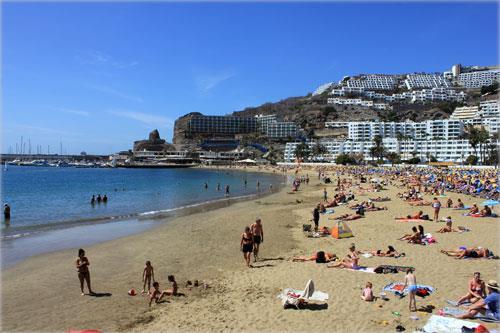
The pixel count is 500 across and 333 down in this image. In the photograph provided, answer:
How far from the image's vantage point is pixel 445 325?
6.79m

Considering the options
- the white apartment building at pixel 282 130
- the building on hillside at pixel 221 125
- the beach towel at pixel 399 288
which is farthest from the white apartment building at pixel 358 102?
the beach towel at pixel 399 288

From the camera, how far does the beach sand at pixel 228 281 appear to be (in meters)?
7.86

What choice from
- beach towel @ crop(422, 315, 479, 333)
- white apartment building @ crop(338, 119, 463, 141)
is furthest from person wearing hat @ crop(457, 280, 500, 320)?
white apartment building @ crop(338, 119, 463, 141)

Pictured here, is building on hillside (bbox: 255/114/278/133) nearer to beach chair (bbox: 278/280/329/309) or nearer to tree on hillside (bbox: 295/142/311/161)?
tree on hillside (bbox: 295/142/311/161)

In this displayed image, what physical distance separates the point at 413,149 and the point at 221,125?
106350 millimetres

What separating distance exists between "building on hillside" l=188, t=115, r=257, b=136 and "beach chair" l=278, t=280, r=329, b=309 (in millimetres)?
183934

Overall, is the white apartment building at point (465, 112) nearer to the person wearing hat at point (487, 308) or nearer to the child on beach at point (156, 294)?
the person wearing hat at point (487, 308)

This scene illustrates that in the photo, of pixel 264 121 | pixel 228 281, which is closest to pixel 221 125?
pixel 264 121

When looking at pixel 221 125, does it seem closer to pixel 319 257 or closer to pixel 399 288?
pixel 319 257

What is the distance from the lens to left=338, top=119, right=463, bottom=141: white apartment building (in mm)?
119306

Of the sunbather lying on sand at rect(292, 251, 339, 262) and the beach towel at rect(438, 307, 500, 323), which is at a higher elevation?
the beach towel at rect(438, 307, 500, 323)

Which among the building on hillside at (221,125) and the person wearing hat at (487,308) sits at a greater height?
the building on hillside at (221,125)

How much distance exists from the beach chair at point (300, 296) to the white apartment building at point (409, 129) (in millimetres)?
122909

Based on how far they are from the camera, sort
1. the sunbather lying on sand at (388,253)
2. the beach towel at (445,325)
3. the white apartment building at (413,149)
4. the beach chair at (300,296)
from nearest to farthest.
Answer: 1. the beach towel at (445,325)
2. the beach chair at (300,296)
3. the sunbather lying on sand at (388,253)
4. the white apartment building at (413,149)
